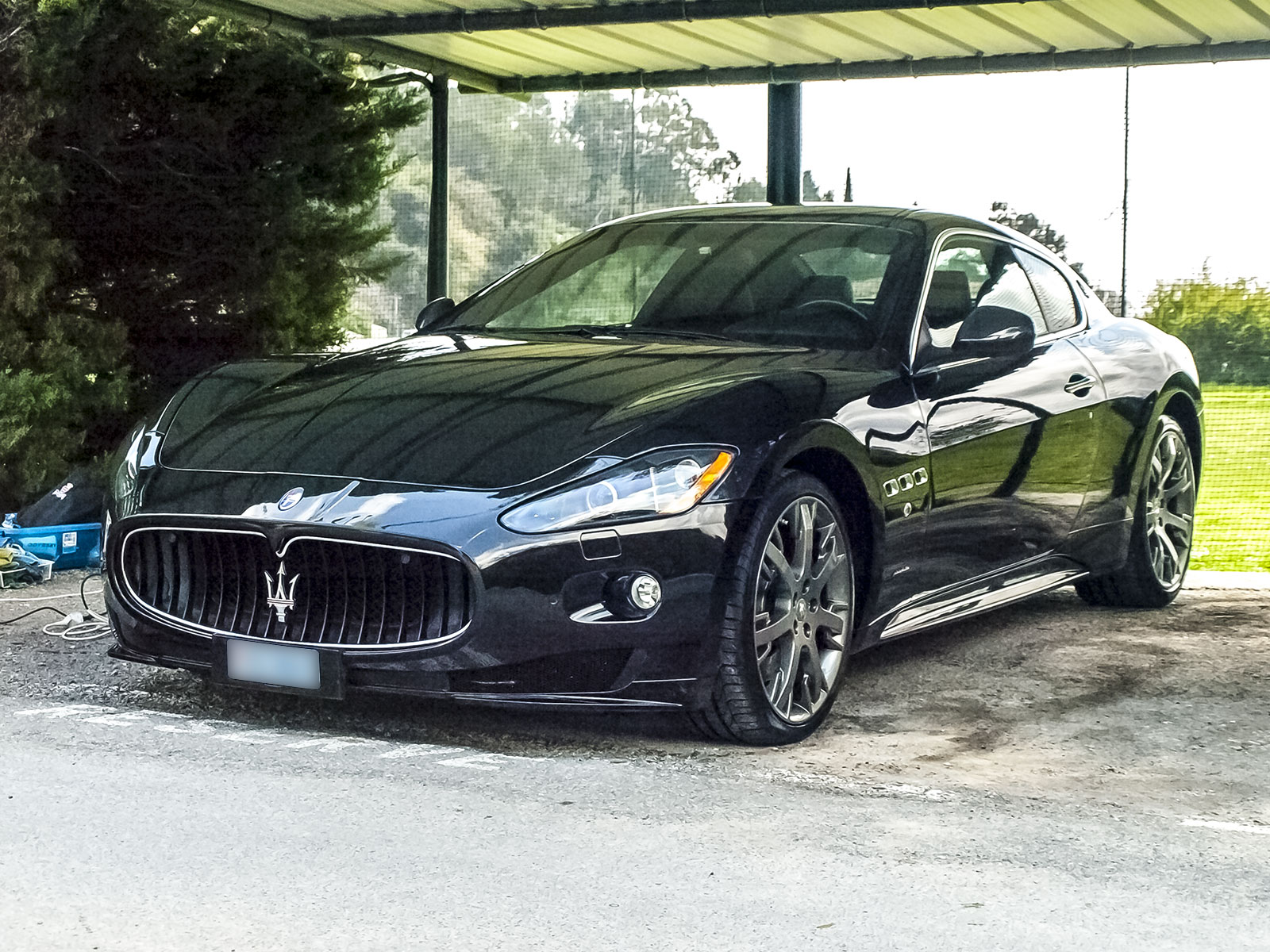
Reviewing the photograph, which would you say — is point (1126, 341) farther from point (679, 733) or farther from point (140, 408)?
point (140, 408)

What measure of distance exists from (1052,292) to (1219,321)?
14.8ft

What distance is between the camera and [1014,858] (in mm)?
4035

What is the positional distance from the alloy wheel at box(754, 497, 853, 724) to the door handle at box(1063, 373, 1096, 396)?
168 centimetres

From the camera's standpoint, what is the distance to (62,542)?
893 centimetres

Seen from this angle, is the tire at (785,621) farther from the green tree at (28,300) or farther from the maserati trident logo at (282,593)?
the green tree at (28,300)

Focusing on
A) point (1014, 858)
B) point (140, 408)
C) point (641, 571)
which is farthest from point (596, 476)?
point (140, 408)

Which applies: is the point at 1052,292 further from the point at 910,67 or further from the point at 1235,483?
the point at 1235,483

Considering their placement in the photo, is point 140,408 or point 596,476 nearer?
point 596,476

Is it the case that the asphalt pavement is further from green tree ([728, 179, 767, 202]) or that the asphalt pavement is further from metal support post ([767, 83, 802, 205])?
green tree ([728, 179, 767, 202])

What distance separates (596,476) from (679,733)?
0.89 m

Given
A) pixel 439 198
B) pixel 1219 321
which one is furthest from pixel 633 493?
pixel 439 198

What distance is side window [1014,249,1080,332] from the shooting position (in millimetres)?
7004

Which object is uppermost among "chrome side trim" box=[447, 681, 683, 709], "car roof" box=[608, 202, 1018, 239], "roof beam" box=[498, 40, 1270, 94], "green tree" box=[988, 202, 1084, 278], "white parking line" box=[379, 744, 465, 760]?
"roof beam" box=[498, 40, 1270, 94]

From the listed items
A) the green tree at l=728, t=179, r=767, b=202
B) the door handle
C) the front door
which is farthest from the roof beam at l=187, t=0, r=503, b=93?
the door handle
